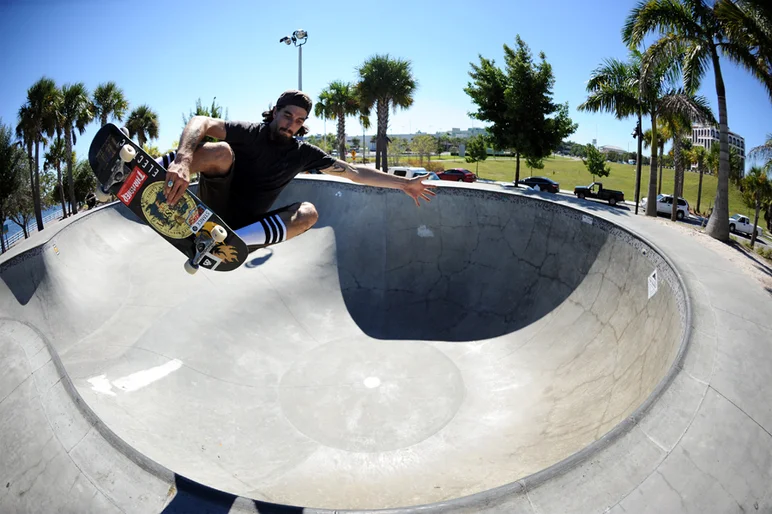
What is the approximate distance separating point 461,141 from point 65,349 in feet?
404

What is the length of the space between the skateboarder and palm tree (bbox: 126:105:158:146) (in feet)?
102

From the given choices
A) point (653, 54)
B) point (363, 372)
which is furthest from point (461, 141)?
Result: point (363, 372)

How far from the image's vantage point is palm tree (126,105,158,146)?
3087 centimetres

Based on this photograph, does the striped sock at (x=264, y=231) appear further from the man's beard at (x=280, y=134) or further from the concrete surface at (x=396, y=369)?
the concrete surface at (x=396, y=369)

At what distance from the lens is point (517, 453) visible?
18.8 ft

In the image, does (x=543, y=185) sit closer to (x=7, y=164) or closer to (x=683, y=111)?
(x=683, y=111)

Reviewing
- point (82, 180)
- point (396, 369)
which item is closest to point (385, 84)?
point (396, 369)

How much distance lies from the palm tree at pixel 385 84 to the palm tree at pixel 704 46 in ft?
59.8

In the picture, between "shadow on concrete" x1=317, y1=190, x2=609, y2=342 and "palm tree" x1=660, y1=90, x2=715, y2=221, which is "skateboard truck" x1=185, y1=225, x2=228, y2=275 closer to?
"shadow on concrete" x1=317, y1=190, x2=609, y2=342

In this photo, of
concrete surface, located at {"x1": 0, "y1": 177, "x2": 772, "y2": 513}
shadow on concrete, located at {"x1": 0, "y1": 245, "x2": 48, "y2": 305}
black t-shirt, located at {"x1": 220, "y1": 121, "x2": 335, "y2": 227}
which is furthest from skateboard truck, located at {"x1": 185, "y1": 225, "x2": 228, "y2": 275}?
shadow on concrete, located at {"x1": 0, "y1": 245, "x2": 48, "y2": 305}

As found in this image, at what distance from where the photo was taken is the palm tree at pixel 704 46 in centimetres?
1110

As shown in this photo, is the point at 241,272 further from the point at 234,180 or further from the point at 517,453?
the point at 517,453

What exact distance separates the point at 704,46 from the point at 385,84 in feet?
66.4

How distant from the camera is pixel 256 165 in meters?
4.57
